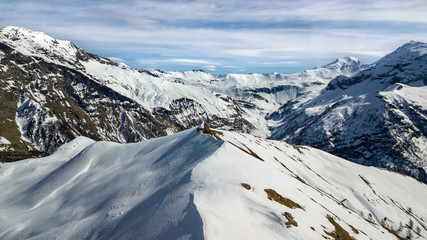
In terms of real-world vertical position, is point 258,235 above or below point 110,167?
above

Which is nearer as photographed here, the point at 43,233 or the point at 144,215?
the point at 144,215

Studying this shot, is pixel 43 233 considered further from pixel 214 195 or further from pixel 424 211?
pixel 424 211

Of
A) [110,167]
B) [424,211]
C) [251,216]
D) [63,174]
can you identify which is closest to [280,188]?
[251,216]

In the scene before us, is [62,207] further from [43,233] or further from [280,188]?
[280,188]

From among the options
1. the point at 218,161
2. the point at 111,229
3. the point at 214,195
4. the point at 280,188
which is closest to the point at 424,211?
the point at 280,188

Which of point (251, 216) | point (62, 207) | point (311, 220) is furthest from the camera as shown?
point (62, 207)

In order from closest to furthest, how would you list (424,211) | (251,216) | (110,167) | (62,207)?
(251,216) → (62,207) → (110,167) → (424,211)

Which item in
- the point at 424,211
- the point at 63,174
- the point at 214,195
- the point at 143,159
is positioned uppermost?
the point at 214,195
